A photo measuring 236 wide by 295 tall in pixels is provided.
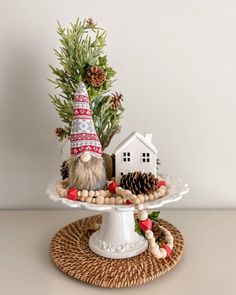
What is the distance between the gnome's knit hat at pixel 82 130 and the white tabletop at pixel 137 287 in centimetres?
22

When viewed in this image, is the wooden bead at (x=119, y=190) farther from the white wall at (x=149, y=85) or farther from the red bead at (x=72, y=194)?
the white wall at (x=149, y=85)

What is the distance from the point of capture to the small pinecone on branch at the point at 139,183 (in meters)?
0.68

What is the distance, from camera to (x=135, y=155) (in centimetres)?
71

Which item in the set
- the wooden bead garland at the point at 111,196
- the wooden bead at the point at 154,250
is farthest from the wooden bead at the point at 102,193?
the wooden bead at the point at 154,250

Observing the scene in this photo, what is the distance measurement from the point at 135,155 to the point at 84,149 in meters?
0.09

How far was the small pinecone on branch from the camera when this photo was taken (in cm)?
68

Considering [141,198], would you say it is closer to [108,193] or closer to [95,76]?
[108,193]
